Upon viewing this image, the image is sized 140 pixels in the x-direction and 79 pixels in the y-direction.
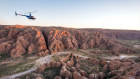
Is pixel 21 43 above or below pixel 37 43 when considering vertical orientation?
above

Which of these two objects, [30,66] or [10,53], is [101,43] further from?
[10,53]

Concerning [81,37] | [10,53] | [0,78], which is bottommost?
[0,78]

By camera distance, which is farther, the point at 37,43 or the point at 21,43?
the point at 37,43

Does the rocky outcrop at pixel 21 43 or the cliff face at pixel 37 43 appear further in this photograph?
the cliff face at pixel 37 43

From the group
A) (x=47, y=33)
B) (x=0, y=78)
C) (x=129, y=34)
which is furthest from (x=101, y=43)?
(x=129, y=34)

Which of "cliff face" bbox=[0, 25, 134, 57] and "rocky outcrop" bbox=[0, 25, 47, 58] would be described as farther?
"cliff face" bbox=[0, 25, 134, 57]

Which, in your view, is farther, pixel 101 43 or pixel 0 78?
pixel 101 43

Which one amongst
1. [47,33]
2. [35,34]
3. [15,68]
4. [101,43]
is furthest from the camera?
[101,43]

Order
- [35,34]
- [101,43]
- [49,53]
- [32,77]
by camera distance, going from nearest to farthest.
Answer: [32,77] → [49,53] → [35,34] → [101,43]

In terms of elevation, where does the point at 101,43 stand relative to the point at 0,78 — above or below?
above

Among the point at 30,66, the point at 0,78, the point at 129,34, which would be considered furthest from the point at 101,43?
the point at 129,34
